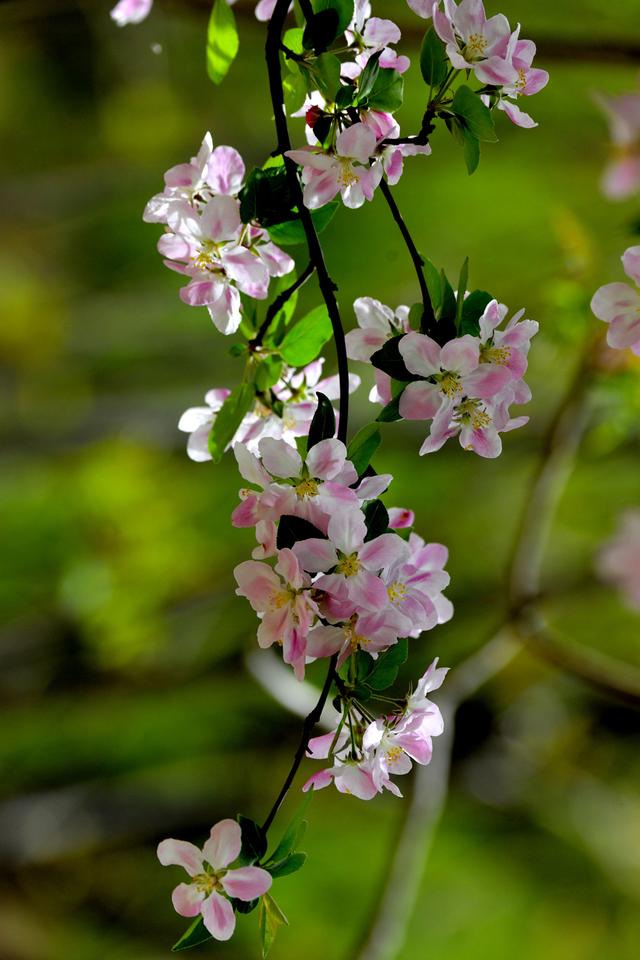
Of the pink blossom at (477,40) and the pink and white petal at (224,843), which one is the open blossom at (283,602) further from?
the pink blossom at (477,40)

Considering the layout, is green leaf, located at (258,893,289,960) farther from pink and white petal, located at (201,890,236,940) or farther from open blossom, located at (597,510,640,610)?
open blossom, located at (597,510,640,610)

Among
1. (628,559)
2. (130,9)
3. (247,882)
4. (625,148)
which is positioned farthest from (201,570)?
(247,882)

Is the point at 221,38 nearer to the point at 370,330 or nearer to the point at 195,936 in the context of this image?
the point at 370,330

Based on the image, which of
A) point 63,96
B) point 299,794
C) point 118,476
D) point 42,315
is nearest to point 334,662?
point 118,476

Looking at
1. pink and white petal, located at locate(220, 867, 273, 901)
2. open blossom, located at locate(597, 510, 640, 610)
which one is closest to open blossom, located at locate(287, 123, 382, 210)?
pink and white petal, located at locate(220, 867, 273, 901)

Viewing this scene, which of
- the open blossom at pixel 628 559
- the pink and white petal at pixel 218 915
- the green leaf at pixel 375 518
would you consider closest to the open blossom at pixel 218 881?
the pink and white petal at pixel 218 915

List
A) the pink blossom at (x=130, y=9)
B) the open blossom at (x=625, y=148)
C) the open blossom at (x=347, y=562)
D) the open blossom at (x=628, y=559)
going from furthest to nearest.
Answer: the open blossom at (x=628, y=559)
the open blossom at (x=625, y=148)
the pink blossom at (x=130, y=9)
the open blossom at (x=347, y=562)

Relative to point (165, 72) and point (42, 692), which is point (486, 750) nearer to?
point (42, 692)
